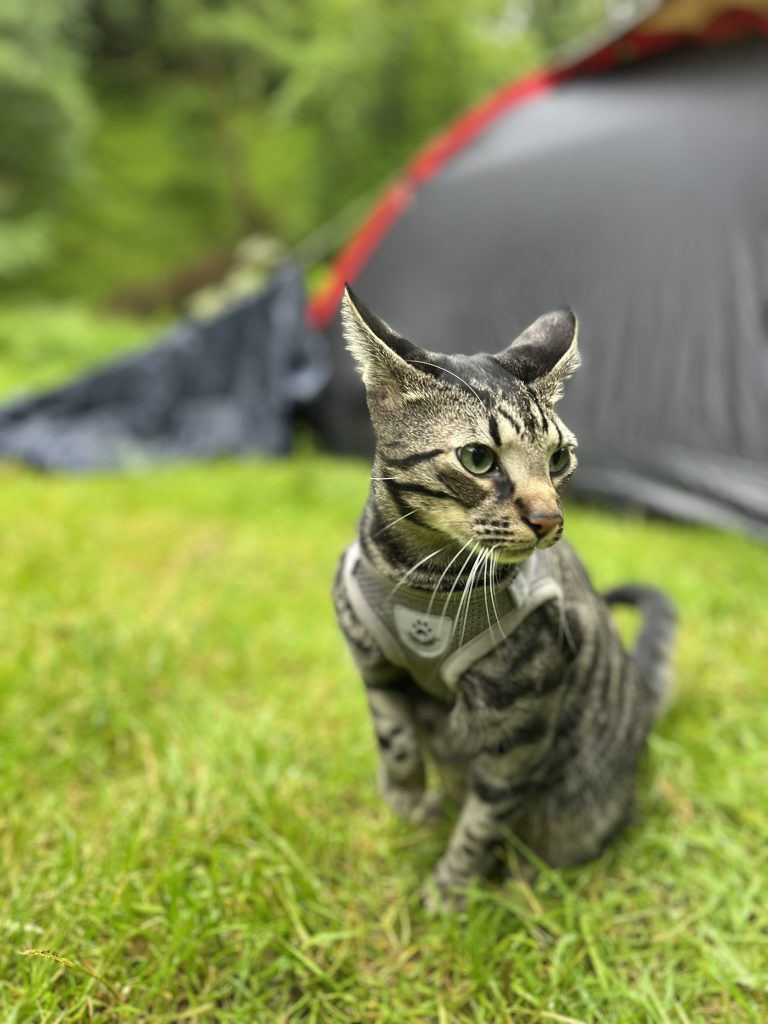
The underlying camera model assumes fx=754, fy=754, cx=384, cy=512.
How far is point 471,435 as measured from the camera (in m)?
0.98

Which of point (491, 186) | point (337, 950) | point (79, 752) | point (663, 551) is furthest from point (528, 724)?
point (491, 186)

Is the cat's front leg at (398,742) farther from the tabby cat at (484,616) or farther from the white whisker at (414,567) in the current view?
the white whisker at (414,567)

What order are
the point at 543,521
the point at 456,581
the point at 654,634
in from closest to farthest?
the point at 543,521
the point at 456,581
the point at 654,634

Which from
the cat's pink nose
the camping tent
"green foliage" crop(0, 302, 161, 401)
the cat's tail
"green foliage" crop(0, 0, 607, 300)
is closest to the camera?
the cat's pink nose

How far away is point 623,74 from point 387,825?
382cm

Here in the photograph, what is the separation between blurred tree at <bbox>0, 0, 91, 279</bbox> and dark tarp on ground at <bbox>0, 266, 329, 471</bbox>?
6.18 meters

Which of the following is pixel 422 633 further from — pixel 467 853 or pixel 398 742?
pixel 467 853

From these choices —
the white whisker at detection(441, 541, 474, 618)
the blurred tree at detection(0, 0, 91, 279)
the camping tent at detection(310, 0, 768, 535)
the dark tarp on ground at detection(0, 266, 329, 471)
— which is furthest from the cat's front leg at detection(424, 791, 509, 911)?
the blurred tree at detection(0, 0, 91, 279)

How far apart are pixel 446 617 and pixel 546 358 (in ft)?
1.29

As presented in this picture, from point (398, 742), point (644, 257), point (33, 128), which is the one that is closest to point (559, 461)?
point (398, 742)

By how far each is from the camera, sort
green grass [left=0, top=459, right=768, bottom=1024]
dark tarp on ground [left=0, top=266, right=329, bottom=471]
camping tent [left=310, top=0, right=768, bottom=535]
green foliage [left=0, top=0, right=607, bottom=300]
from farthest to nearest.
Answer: green foliage [left=0, top=0, right=607, bottom=300], dark tarp on ground [left=0, top=266, right=329, bottom=471], camping tent [left=310, top=0, right=768, bottom=535], green grass [left=0, top=459, right=768, bottom=1024]

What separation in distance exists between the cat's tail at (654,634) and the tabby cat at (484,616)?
260mm

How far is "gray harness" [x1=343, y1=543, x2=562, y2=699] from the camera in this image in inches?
43.1

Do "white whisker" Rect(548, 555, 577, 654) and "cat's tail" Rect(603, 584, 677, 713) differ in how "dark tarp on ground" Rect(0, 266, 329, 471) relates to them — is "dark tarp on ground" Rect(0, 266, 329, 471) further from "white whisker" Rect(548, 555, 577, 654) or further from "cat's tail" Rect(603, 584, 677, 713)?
"white whisker" Rect(548, 555, 577, 654)
